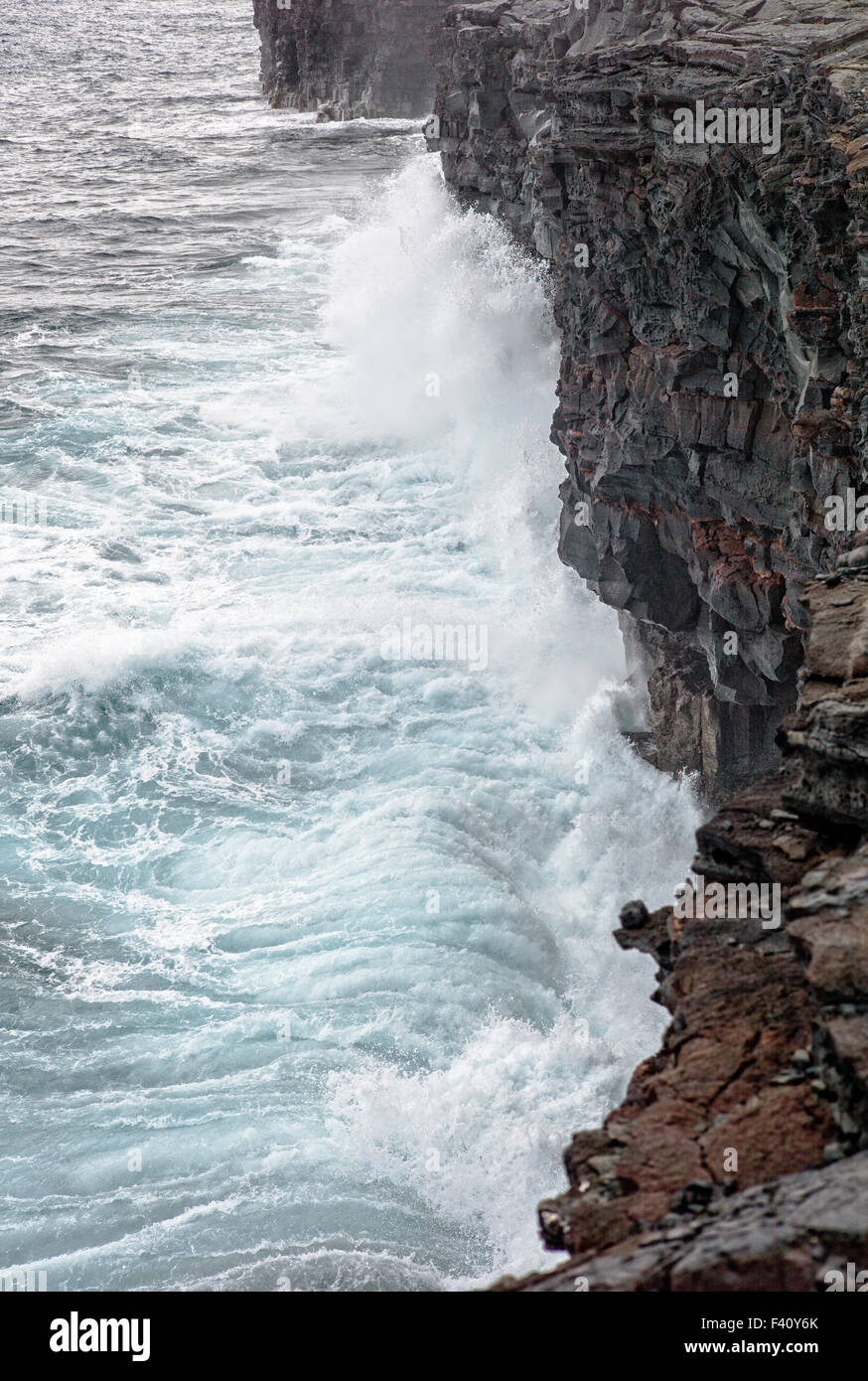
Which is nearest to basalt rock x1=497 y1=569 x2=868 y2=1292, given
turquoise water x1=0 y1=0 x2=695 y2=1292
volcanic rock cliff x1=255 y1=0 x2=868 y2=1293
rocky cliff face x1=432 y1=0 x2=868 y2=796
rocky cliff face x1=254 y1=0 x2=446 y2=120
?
volcanic rock cliff x1=255 y1=0 x2=868 y2=1293

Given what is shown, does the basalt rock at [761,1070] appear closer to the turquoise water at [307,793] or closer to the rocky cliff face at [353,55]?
the turquoise water at [307,793]

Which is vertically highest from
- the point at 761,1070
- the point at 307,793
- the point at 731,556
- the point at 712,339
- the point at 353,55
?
the point at 353,55

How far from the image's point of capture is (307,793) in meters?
23.6

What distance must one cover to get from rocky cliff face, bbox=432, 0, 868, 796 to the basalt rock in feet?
17.4

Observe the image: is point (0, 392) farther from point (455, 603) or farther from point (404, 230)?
point (455, 603)

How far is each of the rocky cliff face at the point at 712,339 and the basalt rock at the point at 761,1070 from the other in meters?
5.30

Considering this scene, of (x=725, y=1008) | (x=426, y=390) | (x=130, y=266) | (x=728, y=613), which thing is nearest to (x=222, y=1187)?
(x=725, y=1008)

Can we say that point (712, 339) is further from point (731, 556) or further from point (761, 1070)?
point (761, 1070)

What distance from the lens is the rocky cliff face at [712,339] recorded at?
14797mm

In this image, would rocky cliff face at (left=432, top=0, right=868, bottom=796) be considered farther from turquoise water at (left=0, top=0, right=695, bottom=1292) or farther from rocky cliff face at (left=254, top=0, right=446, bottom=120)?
rocky cliff face at (left=254, top=0, right=446, bottom=120)

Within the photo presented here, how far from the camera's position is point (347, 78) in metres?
80.5

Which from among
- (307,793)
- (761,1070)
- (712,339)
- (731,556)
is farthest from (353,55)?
(761,1070)

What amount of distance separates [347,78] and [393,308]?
45507 mm

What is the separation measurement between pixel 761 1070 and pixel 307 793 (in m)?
16.9
